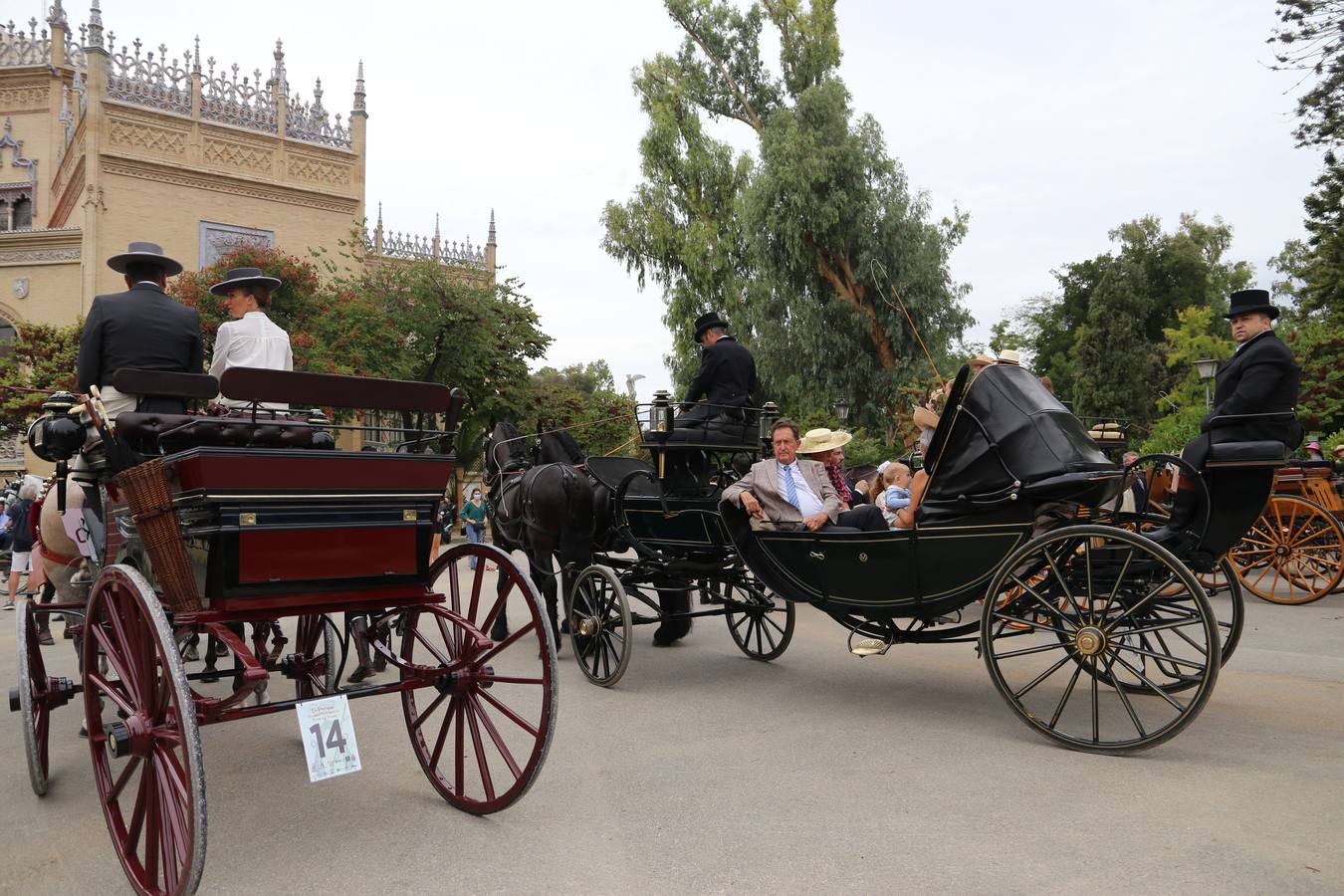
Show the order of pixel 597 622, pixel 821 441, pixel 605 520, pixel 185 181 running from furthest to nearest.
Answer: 1. pixel 185 181
2. pixel 605 520
3. pixel 821 441
4. pixel 597 622

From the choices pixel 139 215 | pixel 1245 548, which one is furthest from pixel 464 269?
pixel 1245 548

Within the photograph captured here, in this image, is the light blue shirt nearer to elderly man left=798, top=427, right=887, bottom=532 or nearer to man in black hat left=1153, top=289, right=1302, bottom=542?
elderly man left=798, top=427, right=887, bottom=532

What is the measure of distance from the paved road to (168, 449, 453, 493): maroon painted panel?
53.3 inches

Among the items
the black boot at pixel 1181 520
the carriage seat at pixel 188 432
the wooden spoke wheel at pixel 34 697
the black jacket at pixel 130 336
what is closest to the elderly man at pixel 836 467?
the black boot at pixel 1181 520

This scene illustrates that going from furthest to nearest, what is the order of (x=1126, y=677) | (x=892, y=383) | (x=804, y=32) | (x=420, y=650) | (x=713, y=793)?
(x=804, y=32) < (x=892, y=383) < (x=420, y=650) < (x=1126, y=677) < (x=713, y=793)

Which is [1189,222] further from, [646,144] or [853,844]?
[853,844]

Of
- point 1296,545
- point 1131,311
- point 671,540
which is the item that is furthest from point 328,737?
point 1131,311

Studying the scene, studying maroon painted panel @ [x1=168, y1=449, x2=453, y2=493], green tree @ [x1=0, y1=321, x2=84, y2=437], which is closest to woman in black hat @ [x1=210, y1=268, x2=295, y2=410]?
maroon painted panel @ [x1=168, y1=449, x2=453, y2=493]

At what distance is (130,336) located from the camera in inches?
176

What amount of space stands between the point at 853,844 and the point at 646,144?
25.1 metres

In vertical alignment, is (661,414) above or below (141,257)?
below

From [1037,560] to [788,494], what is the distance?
1674 mm

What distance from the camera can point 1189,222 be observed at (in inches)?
1773

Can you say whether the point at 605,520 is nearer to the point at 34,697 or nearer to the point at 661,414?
the point at 661,414
